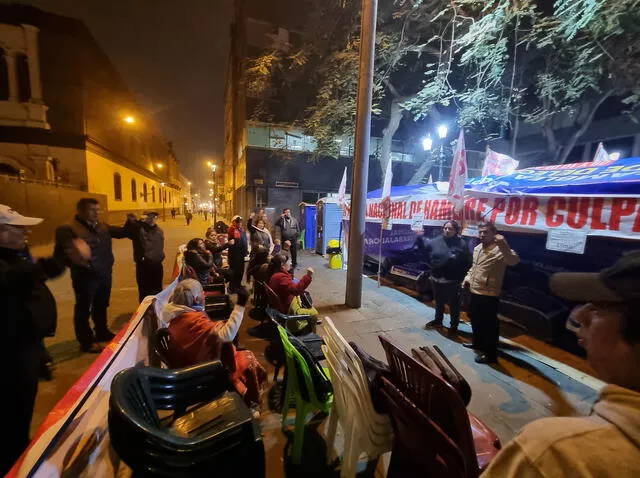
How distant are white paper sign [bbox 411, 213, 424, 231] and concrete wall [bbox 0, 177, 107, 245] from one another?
501 inches

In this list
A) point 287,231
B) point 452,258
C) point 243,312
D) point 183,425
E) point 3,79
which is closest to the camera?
point 183,425

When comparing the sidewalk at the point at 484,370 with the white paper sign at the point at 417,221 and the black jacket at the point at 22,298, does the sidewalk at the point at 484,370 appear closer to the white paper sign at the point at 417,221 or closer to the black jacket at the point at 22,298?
the white paper sign at the point at 417,221

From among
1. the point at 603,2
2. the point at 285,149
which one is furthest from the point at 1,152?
the point at 603,2

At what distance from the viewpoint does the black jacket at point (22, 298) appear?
1831 millimetres

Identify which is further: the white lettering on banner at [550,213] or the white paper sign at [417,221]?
the white paper sign at [417,221]

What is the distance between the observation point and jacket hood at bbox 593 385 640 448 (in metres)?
0.62

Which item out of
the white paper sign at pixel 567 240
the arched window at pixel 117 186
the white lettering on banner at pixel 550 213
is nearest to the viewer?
the white lettering on banner at pixel 550 213

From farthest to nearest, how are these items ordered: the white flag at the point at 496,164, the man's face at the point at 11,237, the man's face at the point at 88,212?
the white flag at the point at 496,164, the man's face at the point at 88,212, the man's face at the point at 11,237

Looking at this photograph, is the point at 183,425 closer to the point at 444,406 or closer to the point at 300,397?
the point at 300,397

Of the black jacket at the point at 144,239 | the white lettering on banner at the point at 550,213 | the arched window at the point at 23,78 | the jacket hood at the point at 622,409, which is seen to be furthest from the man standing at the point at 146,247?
the arched window at the point at 23,78

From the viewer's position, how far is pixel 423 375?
163 centimetres

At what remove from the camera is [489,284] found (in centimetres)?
388

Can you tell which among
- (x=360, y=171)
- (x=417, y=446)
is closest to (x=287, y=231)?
(x=360, y=171)

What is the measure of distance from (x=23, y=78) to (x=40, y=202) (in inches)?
379
